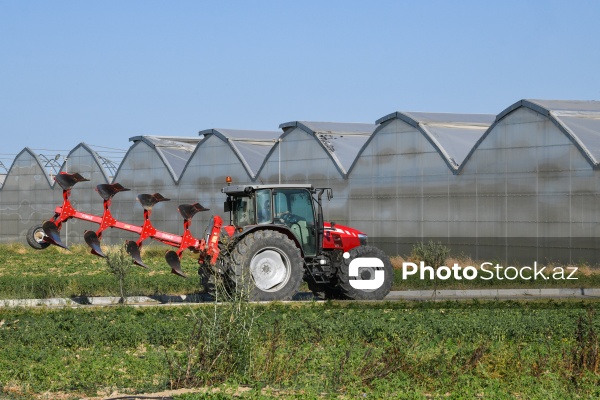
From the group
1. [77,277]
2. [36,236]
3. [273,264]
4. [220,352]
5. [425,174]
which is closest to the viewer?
[220,352]

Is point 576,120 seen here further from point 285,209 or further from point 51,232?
point 51,232

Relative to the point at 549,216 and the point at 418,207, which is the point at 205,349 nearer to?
the point at 549,216

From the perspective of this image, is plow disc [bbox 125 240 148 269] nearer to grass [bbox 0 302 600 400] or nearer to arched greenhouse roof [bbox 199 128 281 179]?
grass [bbox 0 302 600 400]

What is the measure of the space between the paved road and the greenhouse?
5148 millimetres

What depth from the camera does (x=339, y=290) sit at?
20.4 m

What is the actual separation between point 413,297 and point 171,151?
2574 cm

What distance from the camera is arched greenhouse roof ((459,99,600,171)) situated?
27641 mm

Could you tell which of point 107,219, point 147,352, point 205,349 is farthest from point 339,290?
point 205,349

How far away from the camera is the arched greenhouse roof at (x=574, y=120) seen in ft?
90.7

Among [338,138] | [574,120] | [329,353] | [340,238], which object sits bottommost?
[329,353]

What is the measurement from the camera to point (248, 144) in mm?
42500

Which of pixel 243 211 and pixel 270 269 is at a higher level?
pixel 243 211

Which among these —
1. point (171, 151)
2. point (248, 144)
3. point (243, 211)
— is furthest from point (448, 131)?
point (243, 211)

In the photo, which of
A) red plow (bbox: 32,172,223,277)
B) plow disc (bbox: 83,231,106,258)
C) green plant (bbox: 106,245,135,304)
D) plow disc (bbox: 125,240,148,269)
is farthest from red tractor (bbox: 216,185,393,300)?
plow disc (bbox: 83,231,106,258)
